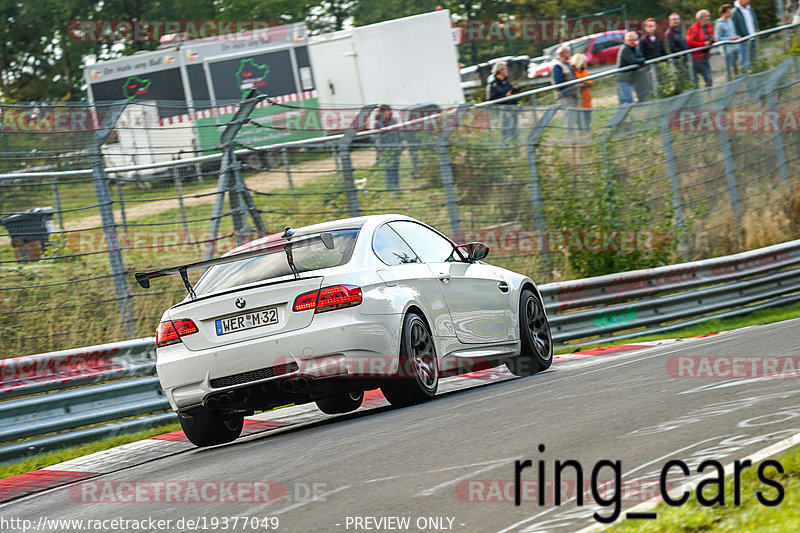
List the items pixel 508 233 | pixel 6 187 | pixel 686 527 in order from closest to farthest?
pixel 686 527
pixel 6 187
pixel 508 233

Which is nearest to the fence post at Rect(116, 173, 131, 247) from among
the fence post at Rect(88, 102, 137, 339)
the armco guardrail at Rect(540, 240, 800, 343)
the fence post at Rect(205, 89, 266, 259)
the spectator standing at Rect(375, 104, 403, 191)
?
the fence post at Rect(88, 102, 137, 339)

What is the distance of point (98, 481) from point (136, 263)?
558 cm

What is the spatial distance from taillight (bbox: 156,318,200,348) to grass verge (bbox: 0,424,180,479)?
1.18 meters

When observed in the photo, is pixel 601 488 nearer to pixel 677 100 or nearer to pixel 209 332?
pixel 209 332

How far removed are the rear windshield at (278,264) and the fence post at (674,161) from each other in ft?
36.6

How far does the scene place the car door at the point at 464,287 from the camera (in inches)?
380

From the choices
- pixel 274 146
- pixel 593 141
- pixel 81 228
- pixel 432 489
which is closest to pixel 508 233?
pixel 593 141

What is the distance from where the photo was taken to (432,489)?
545 centimetres

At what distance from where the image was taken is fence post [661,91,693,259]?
1902cm

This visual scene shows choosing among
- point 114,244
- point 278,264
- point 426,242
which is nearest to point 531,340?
point 426,242

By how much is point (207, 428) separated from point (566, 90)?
38.0ft

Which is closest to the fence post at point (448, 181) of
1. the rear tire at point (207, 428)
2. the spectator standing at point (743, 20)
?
the rear tire at point (207, 428)

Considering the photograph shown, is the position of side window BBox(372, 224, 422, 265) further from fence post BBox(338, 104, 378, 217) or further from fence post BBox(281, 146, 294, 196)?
fence post BBox(338, 104, 378, 217)

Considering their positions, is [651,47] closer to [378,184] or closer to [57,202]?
[378,184]
